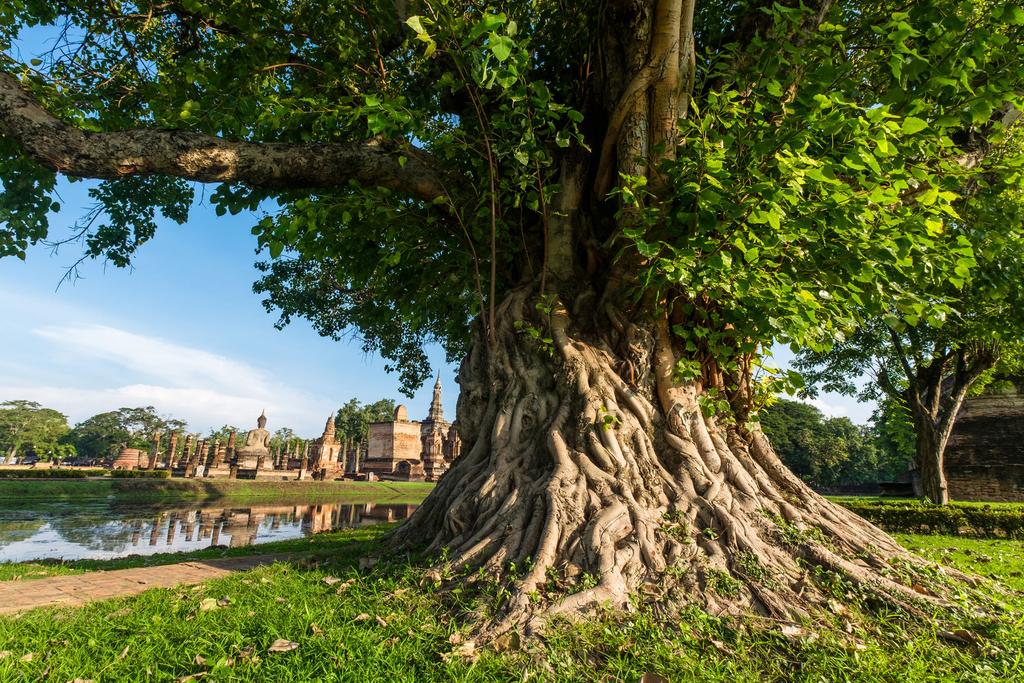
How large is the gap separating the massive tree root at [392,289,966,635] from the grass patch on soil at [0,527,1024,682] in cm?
21

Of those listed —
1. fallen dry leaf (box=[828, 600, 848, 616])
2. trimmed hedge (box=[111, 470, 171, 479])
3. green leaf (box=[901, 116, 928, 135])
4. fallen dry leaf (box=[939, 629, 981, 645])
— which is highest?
green leaf (box=[901, 116, 928, 135])

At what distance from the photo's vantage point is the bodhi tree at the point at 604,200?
11.3 ft

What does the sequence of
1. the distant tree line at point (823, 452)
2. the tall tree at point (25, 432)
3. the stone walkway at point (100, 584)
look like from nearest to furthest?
the stone walkway at point (100, 584), the distant tree line at point (823, 452), the tall tree at point (25, 432)

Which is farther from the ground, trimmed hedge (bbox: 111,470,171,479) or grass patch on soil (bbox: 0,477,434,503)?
trimmed hedge (bbox: 111,470,171,479)

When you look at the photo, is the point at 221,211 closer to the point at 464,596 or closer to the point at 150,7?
the point at 150,7

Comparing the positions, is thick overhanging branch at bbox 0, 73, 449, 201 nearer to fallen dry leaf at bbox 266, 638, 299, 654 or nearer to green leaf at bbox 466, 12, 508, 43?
green leaf at bbox 466, 12, 508, 43

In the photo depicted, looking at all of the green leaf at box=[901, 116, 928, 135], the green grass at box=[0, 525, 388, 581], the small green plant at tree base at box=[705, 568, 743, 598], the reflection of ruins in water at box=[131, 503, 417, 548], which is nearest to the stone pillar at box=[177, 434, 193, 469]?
the reflection of ruins in water at box=[131, 503, 417, 548]

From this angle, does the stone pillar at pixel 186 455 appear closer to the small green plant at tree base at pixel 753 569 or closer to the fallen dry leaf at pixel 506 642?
the fallen dry leaf at pixel 506 642

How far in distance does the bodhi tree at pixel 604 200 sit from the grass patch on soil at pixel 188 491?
17184 millimetres

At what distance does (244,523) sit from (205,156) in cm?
1163

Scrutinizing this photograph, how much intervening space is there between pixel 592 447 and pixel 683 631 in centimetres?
165

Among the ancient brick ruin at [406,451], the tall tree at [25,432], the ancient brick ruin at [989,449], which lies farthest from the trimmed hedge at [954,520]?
the tall tree at [25,432]

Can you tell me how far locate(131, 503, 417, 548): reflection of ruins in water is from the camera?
10.4 m

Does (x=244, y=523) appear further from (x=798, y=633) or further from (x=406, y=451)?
(x=406, y=451)
